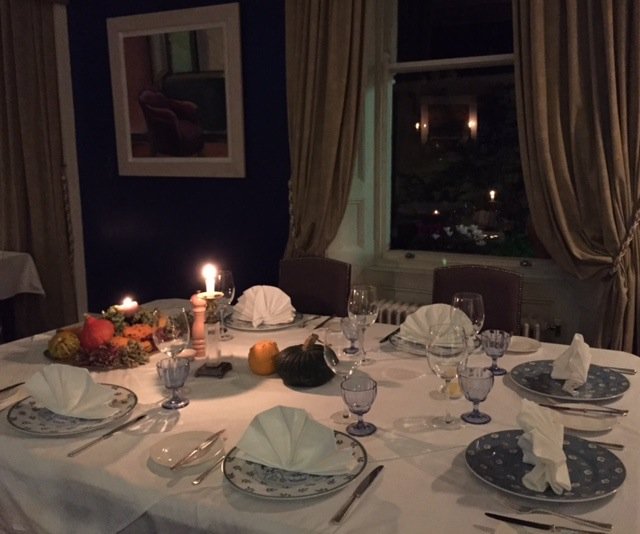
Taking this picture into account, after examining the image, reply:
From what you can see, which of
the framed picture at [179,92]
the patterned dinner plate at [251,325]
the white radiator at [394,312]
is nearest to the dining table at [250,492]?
the patterned dinner plate at [251,325]

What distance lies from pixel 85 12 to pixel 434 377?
3.34 metres

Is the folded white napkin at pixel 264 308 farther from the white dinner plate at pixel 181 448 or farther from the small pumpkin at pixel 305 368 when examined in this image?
the white dinner plate at pixel 181 448

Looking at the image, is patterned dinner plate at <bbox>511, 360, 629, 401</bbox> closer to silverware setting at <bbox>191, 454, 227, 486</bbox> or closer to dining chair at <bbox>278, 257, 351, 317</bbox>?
silverware setting at <bbox>191, 454, 227, 486</bbox>

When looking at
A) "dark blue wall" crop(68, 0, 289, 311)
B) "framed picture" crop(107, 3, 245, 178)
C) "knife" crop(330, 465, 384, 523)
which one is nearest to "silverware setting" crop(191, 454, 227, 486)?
"knife" crop(330, 465, 384, 523)

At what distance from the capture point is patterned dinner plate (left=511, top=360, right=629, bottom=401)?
150 centimetres

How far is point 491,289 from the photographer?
2281mm

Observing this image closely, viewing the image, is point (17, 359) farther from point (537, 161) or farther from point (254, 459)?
point (537, 161)

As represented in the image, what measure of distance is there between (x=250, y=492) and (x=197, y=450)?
200 mm

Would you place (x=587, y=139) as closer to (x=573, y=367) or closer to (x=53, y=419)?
(x=573, y=367)

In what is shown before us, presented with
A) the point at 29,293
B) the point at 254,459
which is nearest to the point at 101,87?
the point at 29,293

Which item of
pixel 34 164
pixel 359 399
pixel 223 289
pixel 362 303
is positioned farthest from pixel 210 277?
pixel 34 164

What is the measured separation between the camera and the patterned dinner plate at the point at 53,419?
1.33 m

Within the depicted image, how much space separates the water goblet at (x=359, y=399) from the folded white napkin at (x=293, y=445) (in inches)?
4.4

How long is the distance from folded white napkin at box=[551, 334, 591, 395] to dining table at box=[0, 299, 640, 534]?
0.08 metres
